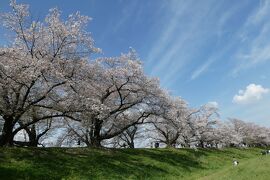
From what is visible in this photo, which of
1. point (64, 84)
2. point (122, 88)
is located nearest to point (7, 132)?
point (64, 84)

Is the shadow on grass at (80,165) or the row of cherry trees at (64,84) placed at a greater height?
the row of cherry trees at (64,84)

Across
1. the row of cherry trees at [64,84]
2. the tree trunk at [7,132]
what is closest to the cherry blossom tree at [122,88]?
the row of cherry trees at [64,84]

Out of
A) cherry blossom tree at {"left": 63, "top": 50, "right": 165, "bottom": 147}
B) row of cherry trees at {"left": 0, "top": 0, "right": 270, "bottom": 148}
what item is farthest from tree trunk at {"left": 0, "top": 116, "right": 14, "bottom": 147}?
cherry blossom tree at {"left": 63, "top": 50, "right": 165, "bottom": 147}

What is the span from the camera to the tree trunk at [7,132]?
26.7m

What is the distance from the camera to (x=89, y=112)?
94.2 feet

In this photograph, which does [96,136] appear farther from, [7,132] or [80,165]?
[7,132]

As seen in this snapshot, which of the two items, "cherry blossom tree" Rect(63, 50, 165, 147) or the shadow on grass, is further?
"cherry blossom tree" Rect(63, 50, 165, 147)

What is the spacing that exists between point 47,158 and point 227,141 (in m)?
76.9

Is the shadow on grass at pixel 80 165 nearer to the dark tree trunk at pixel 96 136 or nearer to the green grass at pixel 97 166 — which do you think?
the green grass at pixel 97 166

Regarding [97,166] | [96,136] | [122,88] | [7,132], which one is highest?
[122,88]

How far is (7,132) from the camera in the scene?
2684 centimetres

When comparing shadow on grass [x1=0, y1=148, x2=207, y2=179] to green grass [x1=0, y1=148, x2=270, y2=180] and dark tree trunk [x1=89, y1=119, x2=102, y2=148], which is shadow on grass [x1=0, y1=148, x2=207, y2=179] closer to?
green grass [x1=0, y1=148, x2=270, y2=180]

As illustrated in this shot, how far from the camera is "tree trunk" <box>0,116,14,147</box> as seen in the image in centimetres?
2667

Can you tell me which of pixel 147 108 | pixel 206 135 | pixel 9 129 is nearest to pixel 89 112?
pixel 9 129
